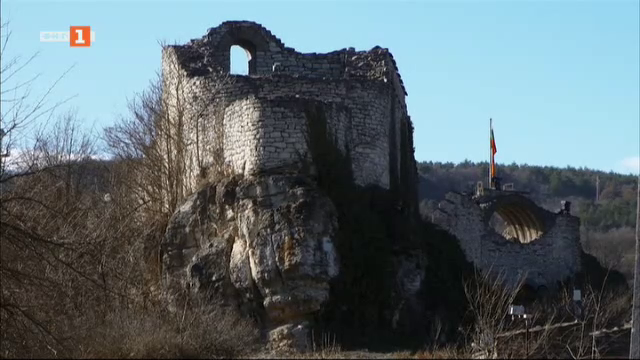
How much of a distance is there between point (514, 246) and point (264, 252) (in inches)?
490

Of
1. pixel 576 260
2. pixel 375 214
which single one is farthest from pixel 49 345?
pixel 576 260

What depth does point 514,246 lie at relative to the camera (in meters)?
38.4

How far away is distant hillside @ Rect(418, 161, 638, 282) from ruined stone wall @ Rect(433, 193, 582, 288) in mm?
43861

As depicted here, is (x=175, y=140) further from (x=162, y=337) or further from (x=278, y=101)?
(x=162, y=337)

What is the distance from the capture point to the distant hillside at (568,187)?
9138 cm

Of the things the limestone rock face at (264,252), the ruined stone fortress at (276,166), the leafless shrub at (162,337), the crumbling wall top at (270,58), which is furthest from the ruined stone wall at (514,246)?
the leafless shrub at (162,337)

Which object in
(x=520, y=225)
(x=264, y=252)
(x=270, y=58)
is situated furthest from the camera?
(x=520, y=225)

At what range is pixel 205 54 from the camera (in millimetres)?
32000

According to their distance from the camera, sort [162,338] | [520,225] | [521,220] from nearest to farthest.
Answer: [162,338] → [521,220] → [520,225]

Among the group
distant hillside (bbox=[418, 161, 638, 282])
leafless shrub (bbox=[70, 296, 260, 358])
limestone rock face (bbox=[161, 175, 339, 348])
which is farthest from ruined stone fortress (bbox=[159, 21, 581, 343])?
distant hillside (bbox=[418, 161, 638, 282])

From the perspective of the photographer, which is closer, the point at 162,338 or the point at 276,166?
the point at 162,338

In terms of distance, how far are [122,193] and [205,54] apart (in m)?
4.57

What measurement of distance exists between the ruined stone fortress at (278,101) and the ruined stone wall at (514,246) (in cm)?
368

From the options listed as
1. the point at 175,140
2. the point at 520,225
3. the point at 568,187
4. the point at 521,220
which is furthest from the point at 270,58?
the point at 568,187
